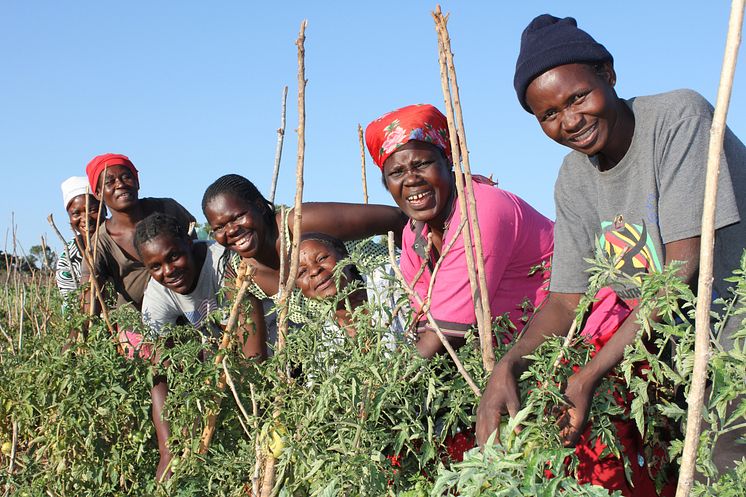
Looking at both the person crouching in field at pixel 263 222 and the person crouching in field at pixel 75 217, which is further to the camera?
the person crouching in field at pixel 75 217

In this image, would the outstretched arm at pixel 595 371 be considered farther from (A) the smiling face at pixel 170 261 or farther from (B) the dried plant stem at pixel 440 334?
(A) the smiling face at pixel 170 261

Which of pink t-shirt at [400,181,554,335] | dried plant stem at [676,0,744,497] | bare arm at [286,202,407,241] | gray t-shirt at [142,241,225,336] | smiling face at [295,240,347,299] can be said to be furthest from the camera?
gray t-shirt at [142,241,225,336]

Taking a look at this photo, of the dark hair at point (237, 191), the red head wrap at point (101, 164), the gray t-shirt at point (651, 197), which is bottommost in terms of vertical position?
the gray t-shirt at point (651, 197)

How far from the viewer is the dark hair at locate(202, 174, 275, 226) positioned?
Result: 352cm

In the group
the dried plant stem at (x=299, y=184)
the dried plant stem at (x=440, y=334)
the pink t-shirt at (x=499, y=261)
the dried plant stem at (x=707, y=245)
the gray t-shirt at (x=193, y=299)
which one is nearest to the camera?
the dried plant stem at (x=707, y=245)

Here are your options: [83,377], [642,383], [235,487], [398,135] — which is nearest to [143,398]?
[83,377]

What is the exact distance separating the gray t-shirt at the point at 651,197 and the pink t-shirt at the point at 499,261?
0.93 feet

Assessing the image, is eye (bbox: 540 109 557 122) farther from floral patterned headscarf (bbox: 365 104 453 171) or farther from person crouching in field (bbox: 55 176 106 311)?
person crouching in field (bbox: 55 176 106 311)

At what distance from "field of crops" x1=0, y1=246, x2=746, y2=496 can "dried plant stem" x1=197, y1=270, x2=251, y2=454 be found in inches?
1.4

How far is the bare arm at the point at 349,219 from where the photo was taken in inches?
136

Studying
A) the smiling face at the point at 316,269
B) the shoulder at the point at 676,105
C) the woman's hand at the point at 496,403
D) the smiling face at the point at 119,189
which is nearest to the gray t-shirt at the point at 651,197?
the shoulder at the point at 676,105

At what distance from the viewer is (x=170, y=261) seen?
3730mm

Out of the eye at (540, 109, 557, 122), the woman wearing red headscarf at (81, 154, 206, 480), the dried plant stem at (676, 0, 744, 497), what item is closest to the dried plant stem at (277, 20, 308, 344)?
the eye at (540, 109, 557, 122)

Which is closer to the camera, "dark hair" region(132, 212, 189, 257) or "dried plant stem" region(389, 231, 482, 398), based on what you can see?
"dried plant stem" region(389, 231, 482, 398)
